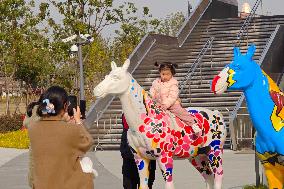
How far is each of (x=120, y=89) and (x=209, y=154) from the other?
1.89 m

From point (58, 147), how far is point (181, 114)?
3.76 meters

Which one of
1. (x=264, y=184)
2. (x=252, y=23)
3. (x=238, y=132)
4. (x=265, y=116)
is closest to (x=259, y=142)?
(x=265, y=116)

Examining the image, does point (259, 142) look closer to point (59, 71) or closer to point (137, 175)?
point (137, 175)

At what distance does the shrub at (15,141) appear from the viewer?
88.5 feet

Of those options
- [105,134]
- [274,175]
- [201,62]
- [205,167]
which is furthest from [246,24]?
[274,175]

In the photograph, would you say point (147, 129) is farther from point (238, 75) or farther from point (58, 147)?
point (58, 147)

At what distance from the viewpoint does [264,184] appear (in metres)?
12.1

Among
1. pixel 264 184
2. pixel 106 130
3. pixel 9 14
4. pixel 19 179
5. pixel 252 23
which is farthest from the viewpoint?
pixel 9 14

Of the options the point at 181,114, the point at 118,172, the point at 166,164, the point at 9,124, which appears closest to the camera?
the point at 166,164

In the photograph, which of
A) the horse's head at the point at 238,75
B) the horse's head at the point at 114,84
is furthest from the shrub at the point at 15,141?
the horse's head at the point at 238,75

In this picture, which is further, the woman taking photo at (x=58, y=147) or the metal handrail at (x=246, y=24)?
the metal handrail at (x=246, y=24)

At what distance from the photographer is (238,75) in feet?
28.9

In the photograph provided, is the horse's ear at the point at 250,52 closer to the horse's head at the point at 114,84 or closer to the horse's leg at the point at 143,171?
the horse's head at the point at 114,84

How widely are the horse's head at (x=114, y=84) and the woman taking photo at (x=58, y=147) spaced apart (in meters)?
2.87
